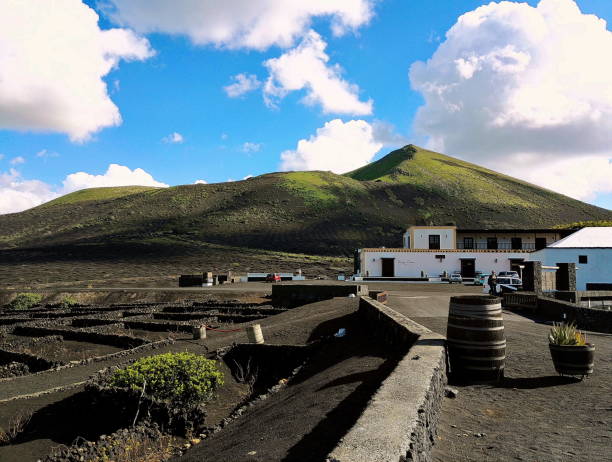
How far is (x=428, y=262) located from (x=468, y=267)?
148 inches

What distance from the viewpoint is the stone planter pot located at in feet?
24.7

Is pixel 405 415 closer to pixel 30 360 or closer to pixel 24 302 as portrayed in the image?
pixel 30 360

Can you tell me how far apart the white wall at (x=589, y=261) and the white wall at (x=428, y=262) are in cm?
1080

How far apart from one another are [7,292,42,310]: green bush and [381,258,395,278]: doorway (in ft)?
98.3

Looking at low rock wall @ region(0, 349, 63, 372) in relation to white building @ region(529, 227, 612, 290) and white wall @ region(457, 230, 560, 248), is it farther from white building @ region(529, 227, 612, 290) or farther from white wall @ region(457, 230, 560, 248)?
white wall @ region(457, 230, 560, 248)

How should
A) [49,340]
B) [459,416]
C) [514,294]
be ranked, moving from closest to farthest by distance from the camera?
[459,416]
[49,340]
[514,294]

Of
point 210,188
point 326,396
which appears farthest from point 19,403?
point 210,188

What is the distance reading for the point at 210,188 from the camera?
131625 millimetres

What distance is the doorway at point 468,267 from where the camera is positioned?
4359cm

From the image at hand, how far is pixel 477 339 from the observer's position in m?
7.25

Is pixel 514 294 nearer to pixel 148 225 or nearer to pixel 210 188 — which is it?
pixel 148 225

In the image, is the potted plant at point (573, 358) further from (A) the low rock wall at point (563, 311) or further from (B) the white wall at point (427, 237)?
(B) the white wall at point (427, 237)

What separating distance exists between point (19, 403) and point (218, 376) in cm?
493

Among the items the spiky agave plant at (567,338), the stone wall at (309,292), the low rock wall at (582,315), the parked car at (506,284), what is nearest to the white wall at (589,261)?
the parked car at (506,284)
